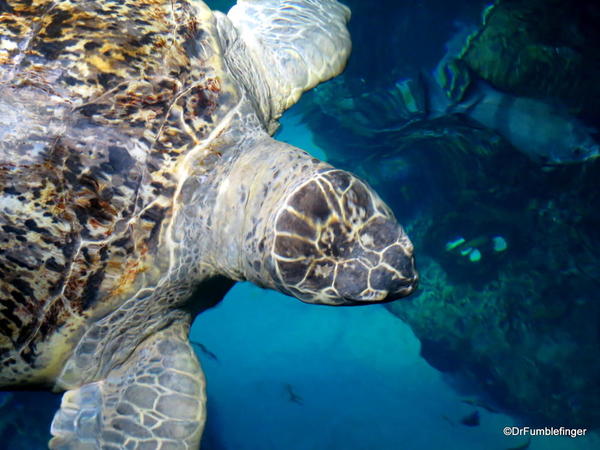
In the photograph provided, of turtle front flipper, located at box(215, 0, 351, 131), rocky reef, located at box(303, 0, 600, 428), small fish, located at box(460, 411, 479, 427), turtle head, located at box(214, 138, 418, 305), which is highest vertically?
turtle front flipper, located at box(215, 0, 351, 131)

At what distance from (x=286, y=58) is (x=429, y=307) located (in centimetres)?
499

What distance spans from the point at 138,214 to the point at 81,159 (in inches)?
14.2

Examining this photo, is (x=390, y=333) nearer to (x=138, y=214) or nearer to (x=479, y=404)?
(x=479, y=404)

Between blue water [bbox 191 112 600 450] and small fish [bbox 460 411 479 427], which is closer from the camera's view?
blue water [bbox 191 112 600 450]

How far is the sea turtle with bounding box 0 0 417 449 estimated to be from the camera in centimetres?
184

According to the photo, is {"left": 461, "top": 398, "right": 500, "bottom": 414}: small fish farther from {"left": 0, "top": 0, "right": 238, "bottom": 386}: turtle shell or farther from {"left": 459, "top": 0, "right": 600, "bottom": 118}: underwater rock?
{"left": 0, "top": 0, "right": 238, "bottom": 386}: turtle shell

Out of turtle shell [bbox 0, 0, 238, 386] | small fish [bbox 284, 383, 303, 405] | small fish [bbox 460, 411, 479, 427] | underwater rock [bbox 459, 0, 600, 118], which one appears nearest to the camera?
turtle shell [bbox 0, 0, 238, 386]

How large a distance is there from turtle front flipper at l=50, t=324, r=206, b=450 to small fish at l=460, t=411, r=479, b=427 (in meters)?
5.53

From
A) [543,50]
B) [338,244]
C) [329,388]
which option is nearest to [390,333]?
[329,388]

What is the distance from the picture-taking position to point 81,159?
6.09ft

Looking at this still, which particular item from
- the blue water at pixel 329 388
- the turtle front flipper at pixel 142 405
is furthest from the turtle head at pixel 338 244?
the blue water at pixel 329 388

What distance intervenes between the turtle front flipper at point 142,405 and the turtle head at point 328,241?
87 cm

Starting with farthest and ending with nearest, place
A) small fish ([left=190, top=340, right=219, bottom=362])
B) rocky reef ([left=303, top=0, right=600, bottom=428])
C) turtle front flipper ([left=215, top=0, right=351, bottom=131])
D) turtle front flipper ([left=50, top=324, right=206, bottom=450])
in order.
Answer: small fish ([left=190, top=340, right=219, bottom=362]) < rocky reef ([left=303, top=0, right=600, bottom=428]) < turtle front flipper ([left=215, top=0, right=351, bottom=131]) < turtle front flipper ([left=50, top=324, right=206, bottom=450])

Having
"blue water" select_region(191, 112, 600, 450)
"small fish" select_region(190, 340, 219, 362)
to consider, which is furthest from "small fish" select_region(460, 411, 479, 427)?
"small fish" select_region(190, 340, 219, 362)
